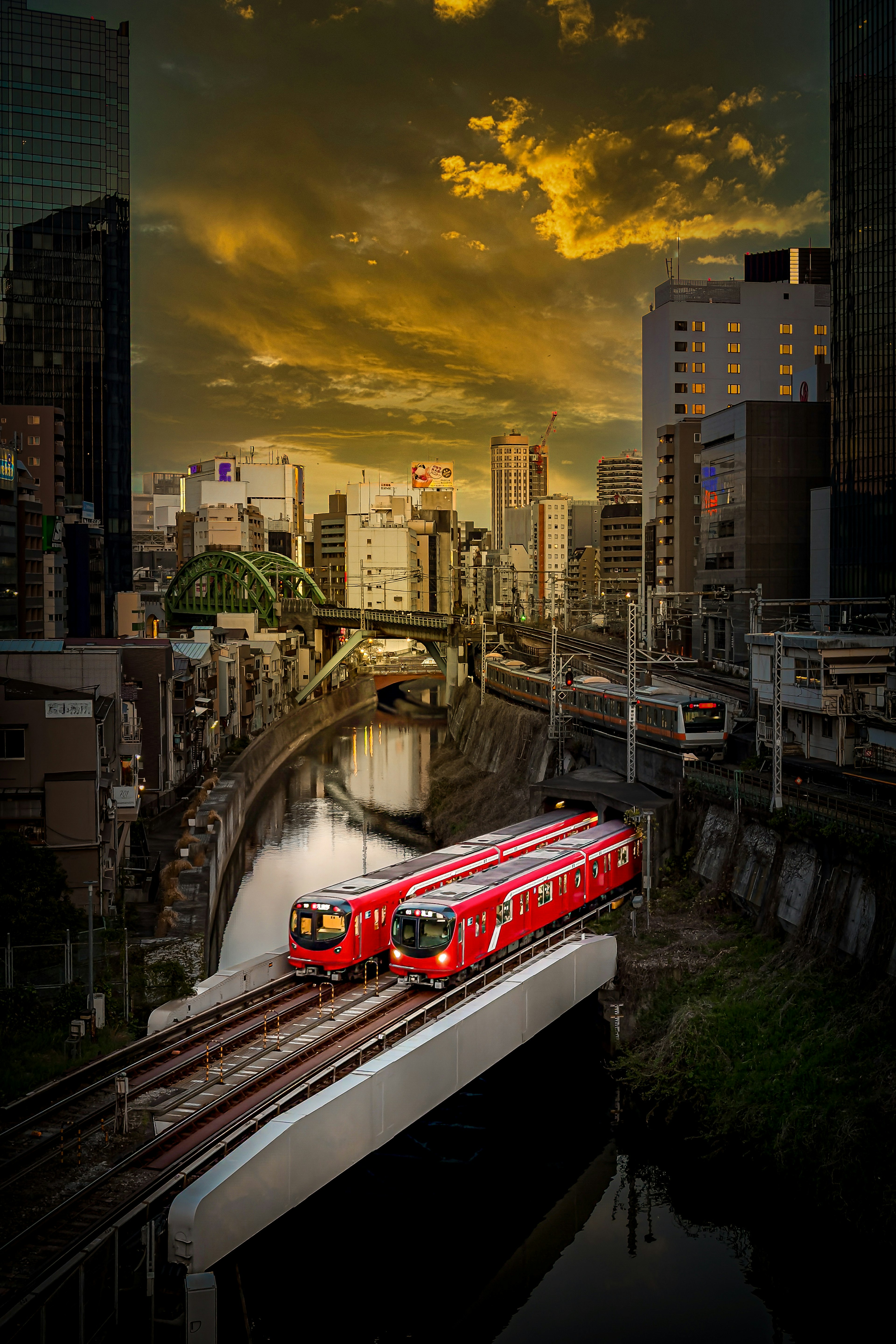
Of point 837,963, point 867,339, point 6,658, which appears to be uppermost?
point 867,339

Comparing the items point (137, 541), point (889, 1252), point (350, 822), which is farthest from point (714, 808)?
point (137, 541)

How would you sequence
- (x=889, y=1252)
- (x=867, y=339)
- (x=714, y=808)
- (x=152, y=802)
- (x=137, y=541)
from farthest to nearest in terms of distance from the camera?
1. (x=137, y=541)
2. (x=867, y=339)
3. (x=152, y=802)
4. (x=714, y=808)
5. (x=889, y=1252)

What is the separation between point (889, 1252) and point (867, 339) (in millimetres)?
40875

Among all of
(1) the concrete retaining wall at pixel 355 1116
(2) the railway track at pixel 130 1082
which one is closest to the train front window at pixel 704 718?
(1) the concrete retaining wall at pixel 355 1116

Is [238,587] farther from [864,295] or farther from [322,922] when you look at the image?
[322,922]

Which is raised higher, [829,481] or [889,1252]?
[829,481]

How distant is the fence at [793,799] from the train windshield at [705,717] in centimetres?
132

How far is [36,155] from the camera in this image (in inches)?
2923

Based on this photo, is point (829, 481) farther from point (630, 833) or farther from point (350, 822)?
point (630, 833)

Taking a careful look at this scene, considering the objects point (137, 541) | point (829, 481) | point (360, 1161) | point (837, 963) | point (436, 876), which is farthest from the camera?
point (137, 541)

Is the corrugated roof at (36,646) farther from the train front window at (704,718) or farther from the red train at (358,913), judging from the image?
the train front window at (704,718)

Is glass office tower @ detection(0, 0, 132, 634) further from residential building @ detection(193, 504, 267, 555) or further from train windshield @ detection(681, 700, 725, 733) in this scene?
train windshield @ detection(681, 700, 725, 733)

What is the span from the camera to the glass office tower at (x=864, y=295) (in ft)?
149

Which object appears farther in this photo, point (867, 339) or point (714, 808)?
point (867, 339)
